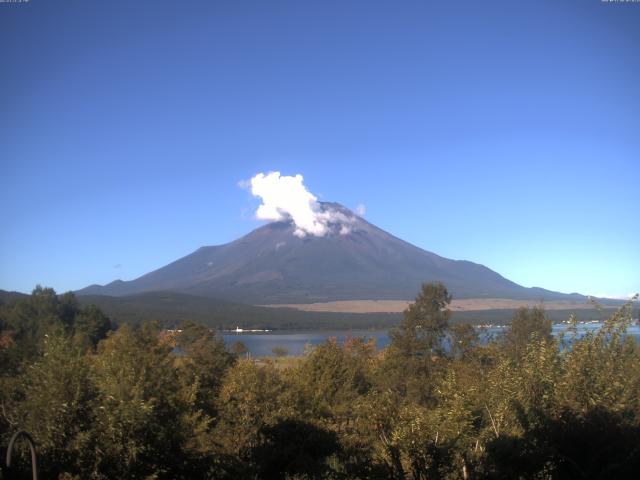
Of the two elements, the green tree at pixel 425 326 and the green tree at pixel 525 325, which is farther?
the green tree at pixel 525 325

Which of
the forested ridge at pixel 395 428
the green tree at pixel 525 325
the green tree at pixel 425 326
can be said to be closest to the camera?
the forested ridge at pixel 395 428

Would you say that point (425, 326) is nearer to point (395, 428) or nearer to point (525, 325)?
point (525, 325)

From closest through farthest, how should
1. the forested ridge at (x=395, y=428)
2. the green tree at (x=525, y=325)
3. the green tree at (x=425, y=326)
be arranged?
the forested ridge at (x=395, y=428)
the green tree at (x=425, y=326)
the green tree at (x=525, y=325)

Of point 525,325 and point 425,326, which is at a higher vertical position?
point 425,326

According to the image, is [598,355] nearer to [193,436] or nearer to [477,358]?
[193,436]

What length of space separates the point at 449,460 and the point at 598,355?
5.14 metres

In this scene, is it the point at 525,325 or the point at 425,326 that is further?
the point at 525,325

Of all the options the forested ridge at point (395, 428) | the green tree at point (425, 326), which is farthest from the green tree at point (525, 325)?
the forested ridge at point (395, 428)

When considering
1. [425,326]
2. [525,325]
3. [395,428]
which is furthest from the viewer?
[525,325]

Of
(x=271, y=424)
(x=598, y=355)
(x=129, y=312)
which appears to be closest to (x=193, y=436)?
(x=271, y=424)

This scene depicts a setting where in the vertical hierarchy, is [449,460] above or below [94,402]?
below

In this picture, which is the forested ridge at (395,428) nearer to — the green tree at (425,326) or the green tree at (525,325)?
the green tree at (425,326)

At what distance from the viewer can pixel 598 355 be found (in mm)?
13133

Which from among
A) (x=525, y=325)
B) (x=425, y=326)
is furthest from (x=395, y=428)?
(x=525, y=325)
